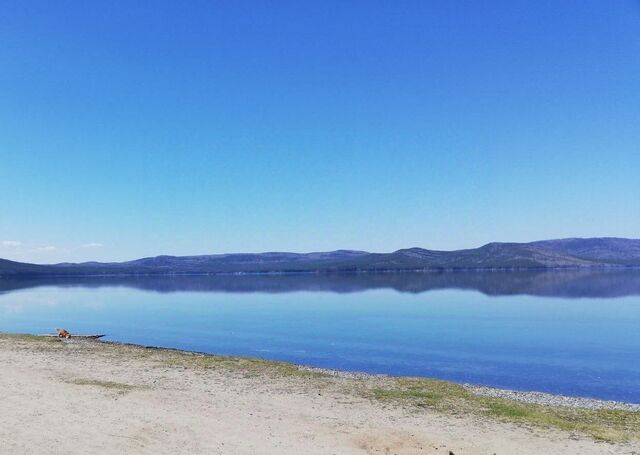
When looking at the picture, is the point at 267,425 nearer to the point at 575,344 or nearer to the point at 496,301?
the point at 575,344

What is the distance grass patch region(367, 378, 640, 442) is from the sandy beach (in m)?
0.09

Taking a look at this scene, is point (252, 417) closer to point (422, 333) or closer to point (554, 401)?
point (554, 401)

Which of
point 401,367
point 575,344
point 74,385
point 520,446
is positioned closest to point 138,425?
point 74,385

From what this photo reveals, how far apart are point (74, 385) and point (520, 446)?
17.3 meters

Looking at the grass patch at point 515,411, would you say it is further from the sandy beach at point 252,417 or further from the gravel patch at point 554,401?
the gravel patch at point 554,401

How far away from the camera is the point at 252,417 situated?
17984 mm

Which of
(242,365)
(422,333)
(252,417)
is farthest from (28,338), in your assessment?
(422,333)

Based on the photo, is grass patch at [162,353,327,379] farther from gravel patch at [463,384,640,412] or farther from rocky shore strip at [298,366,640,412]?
gravel patch at [463,384,640,412]

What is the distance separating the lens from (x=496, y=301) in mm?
92562

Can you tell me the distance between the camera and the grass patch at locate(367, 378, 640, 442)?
56.5 feet

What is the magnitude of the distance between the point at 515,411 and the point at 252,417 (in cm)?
935

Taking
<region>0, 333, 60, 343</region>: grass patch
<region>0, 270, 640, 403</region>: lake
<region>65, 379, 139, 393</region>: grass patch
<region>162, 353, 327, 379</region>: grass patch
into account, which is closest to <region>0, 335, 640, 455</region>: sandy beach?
<region>65, 379, 139, 393</region>: grass patch

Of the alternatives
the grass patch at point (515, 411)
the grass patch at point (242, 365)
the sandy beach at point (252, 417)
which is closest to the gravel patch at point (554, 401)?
the grass patch at point (515, 411)

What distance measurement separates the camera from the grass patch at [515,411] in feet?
56.5
